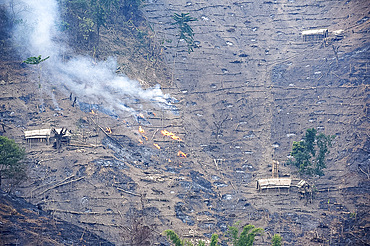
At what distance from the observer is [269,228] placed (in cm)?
4853

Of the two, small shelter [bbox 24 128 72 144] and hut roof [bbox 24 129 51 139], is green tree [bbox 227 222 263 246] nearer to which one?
small shelter [bbox 24 128 72 144]

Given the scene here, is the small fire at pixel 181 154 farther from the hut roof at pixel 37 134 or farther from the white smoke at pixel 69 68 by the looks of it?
the hut roof at pixel 37 134

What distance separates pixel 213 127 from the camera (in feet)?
196

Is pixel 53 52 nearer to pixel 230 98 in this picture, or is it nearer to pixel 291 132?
pixel 230 98

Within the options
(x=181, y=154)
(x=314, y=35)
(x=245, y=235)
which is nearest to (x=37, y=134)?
(x=181, y=154)

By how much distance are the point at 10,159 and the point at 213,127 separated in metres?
23.4

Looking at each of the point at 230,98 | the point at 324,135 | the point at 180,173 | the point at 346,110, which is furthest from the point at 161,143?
the point at 346,110

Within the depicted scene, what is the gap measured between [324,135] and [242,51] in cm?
2058

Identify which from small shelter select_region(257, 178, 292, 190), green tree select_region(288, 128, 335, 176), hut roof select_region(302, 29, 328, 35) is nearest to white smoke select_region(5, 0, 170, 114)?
small shelter select_region(257, 178, 292, 190)

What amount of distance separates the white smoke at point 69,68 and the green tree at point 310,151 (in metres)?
16.2

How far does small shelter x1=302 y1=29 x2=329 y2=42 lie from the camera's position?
68.8 meters

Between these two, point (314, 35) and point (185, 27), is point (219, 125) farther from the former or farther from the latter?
point (314, 35)

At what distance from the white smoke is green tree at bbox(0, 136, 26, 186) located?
1249cm

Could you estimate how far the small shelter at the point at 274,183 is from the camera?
168 feet
